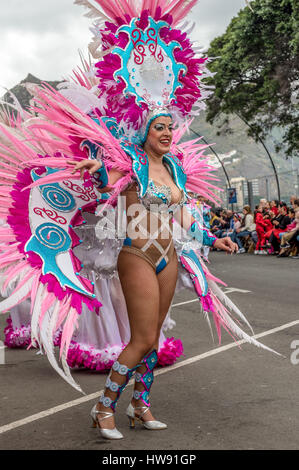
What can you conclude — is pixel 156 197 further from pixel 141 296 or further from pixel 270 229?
pixel 270 229

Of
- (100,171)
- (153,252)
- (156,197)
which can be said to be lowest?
(153,252)

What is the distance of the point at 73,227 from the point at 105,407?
1.22 metres

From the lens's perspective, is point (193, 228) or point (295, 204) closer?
point (193, 228)

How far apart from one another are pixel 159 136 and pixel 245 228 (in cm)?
1341

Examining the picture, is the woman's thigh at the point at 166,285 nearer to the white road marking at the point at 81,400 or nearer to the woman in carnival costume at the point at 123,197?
the woman in carnival costume at the point at 123,197

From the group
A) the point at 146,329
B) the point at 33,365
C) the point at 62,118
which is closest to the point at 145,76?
the point at 62,118

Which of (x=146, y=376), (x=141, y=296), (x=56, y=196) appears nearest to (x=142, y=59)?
(x=56, y=196)

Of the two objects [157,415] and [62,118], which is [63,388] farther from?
[62,118]

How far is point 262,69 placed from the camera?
64.3ft

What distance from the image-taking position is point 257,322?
6.66 metres

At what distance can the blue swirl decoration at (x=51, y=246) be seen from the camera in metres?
3.67

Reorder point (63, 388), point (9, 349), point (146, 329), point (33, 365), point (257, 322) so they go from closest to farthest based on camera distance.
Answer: point (146, 329) → point (63, 388) → point (33, 365) → point (9, 349) → point (257, 322)

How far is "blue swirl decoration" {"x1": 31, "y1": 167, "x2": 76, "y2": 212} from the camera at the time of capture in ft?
12.7

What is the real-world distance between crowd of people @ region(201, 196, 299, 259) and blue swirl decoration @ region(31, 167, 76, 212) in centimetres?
889
